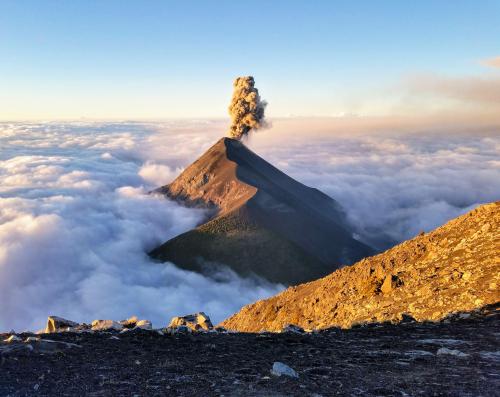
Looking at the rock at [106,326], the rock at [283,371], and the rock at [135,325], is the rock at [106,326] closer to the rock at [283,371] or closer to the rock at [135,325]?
the rock at [135,325]

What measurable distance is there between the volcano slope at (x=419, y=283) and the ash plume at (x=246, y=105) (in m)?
137

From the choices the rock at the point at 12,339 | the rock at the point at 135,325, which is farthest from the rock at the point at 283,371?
the rock at the point at 12,339

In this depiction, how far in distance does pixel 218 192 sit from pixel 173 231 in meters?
30.9

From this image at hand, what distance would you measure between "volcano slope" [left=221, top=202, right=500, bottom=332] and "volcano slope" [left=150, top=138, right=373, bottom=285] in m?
80.5

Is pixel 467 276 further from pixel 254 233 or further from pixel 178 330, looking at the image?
pixel 254 233

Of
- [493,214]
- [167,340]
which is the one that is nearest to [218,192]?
[493,214]

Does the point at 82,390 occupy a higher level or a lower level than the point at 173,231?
higher

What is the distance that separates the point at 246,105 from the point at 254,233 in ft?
210

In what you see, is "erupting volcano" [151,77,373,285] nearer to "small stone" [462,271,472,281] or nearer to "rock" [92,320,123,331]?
"small stone" [462,271,472,281]

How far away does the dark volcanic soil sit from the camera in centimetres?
891

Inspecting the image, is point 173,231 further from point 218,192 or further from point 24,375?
point 24,375

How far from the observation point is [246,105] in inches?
6481

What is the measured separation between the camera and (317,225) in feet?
453

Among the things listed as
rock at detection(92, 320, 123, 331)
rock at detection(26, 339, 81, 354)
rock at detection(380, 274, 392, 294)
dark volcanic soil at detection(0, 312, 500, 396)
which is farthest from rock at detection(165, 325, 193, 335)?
rock at detection(380, 274, 392, 294)
